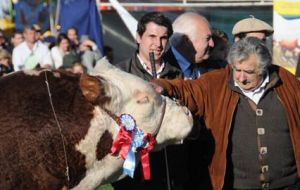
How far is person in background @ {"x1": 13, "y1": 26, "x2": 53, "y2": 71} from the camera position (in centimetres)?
1319

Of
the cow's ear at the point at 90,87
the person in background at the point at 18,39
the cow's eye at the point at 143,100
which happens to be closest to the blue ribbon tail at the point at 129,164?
the cow's eye at the point at 143,100

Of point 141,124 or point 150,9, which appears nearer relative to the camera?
point 141,124

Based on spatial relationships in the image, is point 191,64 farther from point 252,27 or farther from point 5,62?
point 5,62

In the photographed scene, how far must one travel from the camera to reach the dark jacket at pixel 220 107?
199 inches

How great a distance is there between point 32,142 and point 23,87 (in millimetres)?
292

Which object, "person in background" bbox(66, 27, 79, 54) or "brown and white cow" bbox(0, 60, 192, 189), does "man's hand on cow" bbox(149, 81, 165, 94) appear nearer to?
"brown and white cow" bbox(0, 60, 192, 189)

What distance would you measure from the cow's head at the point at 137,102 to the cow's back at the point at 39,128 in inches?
3.8

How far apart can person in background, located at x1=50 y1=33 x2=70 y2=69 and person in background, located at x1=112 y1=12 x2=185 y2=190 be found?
27.1 ft

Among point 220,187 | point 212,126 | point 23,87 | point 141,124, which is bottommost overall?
point 220,187

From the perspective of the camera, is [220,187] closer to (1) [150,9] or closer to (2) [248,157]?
(2) [248,157]

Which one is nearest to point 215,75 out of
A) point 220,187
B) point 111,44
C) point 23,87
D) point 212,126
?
point 212,126

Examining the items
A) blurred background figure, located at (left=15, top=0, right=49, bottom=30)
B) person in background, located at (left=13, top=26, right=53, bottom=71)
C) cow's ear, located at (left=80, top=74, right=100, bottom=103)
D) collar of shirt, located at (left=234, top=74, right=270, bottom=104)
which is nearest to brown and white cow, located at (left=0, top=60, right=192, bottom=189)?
cow's ear, located at (left=80, top=74, right=100, bottom=103)

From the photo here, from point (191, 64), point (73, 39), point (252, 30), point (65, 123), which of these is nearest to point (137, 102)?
point (65, 123)

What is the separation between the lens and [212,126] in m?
5.09
